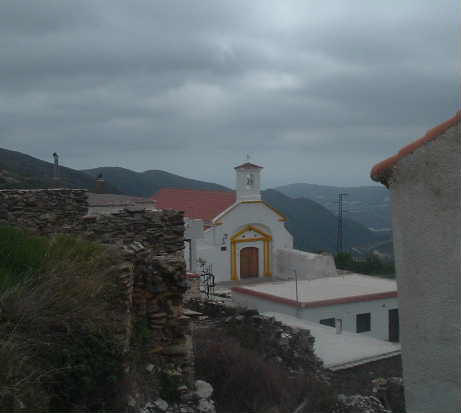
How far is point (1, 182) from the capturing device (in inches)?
787

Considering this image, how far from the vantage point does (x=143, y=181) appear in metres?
109

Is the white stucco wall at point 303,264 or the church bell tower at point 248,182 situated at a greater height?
the church bell tower at point 248,182

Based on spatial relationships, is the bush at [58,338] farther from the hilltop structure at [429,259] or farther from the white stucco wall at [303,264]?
the white stucco wall at [303,264]

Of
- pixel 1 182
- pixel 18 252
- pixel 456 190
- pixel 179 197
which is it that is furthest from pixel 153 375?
pixel 179 197

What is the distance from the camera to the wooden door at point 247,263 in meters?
28.5

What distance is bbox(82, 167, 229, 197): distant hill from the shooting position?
99.6m

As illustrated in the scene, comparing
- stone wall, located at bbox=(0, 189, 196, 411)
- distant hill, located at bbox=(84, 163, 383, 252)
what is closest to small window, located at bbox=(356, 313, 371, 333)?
stone wall, located at bbox=(0, 189, 196, 411)

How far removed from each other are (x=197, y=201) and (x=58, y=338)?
2774 centimetres

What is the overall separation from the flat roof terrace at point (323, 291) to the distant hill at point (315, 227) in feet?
219

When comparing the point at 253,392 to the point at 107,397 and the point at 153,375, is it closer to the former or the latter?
the point at 153,375

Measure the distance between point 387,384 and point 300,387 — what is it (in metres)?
2.70

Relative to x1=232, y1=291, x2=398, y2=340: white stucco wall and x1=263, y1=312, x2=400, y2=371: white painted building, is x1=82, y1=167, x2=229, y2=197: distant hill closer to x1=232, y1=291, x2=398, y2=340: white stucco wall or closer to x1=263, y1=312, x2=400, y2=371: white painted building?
x1=232, y1=291, x2=398, y2=340: white stucco wall

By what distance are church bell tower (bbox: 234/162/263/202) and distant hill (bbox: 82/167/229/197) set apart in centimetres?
6128

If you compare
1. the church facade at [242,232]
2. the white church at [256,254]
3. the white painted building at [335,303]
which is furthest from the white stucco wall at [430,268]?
the church facade at [242,232]
